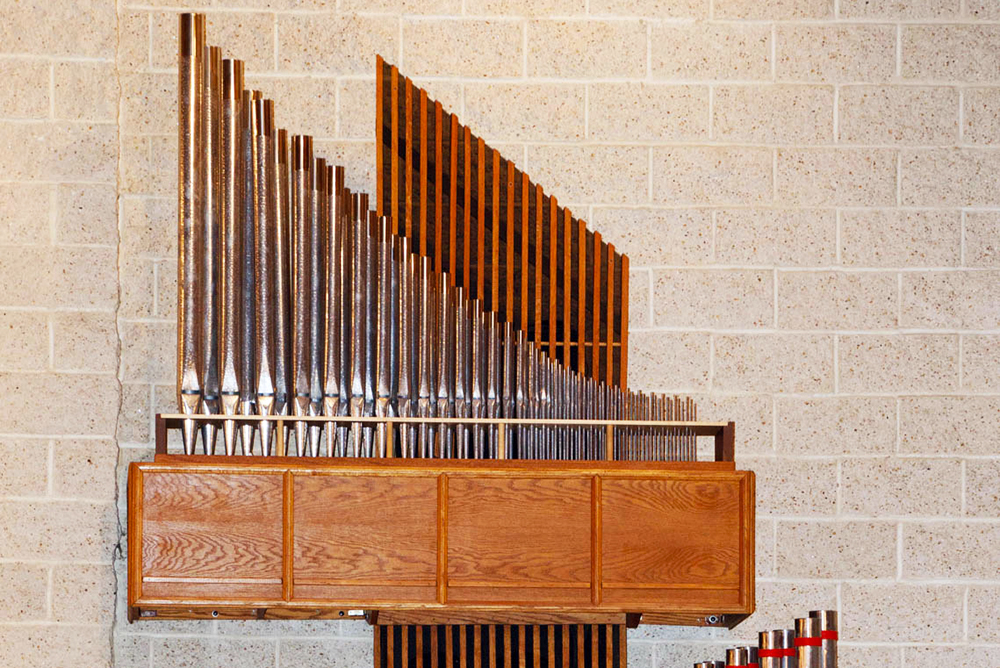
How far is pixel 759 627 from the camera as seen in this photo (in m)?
3.80

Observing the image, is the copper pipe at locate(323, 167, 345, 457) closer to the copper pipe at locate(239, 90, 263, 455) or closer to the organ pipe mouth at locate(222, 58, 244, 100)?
the copper pipe at locate(239, 90, 263, 455)

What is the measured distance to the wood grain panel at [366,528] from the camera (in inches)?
128

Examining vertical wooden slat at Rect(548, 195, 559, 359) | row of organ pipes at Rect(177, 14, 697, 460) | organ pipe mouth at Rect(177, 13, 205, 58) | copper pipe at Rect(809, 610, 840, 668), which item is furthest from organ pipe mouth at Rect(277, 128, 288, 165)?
copper pipe at Rect(809, 610, 840, 668)

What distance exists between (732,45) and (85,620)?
2.54 m

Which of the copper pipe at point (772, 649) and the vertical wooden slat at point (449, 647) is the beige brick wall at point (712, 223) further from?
the copper pipe at point (772, 649)

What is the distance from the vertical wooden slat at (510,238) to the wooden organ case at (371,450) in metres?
0.14

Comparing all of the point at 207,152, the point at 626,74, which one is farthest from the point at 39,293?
the point at 626,74

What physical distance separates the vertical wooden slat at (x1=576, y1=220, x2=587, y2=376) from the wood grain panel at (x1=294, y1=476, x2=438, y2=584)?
24.1 inches

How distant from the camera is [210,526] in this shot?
3.24m

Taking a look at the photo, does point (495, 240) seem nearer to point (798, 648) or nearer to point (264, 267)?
point (264, 267)

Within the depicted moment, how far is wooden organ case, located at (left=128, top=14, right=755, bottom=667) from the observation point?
3244 millimetres

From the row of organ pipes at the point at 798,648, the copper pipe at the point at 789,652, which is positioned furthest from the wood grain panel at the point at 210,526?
the copper pipe at the point at 789,652

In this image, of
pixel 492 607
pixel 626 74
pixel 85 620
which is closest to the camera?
pixel 492 607

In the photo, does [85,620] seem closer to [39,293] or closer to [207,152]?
[39,293]
